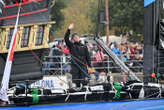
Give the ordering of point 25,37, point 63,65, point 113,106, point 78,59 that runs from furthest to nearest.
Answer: point 63,65 → point 78,59 → point 25,37 → point 113,106

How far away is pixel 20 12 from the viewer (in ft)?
14.1

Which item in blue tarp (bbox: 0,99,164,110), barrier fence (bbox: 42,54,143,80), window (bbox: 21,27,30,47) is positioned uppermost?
window (bbox: 21,27,30,47)

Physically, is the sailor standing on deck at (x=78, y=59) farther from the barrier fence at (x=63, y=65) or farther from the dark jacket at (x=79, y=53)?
the barrier fence at (x=63, y=65)

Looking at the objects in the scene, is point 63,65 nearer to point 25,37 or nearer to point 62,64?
point 62,64

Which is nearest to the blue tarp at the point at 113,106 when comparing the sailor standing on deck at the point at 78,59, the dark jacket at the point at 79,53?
the sailor standing on deck at the point at 78,59

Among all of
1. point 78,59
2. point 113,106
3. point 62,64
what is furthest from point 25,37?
point 62,64

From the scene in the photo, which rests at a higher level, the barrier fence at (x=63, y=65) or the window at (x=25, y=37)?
the window at (x=25, y=37)

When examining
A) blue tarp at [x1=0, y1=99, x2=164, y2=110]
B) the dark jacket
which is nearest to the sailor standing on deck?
the dark jacket

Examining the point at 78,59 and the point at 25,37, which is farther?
A: the point at 78,59

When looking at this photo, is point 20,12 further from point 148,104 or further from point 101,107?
point 148,104

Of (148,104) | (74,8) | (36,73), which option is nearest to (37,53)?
(36,73)

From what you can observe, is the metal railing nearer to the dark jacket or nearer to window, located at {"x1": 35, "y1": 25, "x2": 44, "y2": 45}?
the dark jacket

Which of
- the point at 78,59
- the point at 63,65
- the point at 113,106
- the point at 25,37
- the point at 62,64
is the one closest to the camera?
the point at 113,106

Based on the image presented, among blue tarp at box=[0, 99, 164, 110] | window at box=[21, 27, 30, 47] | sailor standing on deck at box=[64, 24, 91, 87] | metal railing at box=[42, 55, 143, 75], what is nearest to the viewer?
blue tarp at box=[0, 99, 164, 110]
